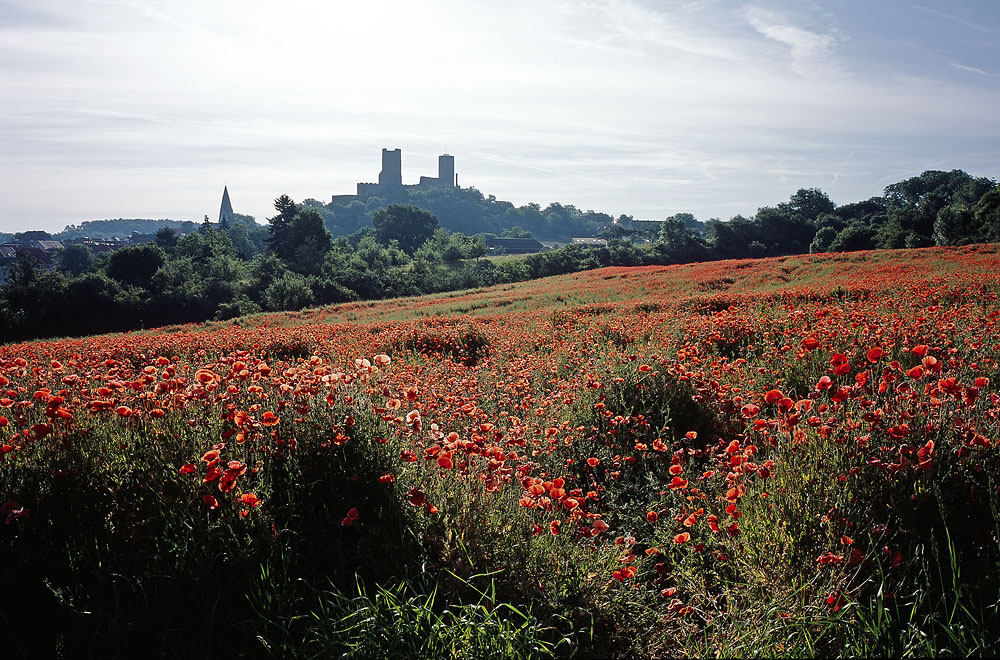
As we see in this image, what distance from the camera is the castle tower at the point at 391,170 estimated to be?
176m

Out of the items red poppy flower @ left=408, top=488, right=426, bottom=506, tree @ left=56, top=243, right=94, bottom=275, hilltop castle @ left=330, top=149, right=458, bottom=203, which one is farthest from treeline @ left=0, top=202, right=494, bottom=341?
hilltop castle @ left=330, top=149, right=458, bottom=203

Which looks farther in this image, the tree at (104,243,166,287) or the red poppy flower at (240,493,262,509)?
the tree at (104,243,166,287)

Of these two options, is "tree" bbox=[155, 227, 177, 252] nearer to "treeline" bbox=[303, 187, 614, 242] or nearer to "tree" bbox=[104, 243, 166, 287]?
"tree" bbox=[104, 243, 166, 287]

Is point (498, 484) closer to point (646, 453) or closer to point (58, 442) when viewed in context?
point (646, 453)

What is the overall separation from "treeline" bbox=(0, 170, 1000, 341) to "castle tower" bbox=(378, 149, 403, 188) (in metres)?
107

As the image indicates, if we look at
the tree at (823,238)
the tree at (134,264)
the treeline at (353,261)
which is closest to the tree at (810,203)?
the treeline at (353,261)

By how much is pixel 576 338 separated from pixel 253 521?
297 inches

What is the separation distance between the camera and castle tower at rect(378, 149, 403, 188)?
6929 inches

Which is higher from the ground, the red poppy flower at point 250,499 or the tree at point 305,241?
the tree at point 305,241

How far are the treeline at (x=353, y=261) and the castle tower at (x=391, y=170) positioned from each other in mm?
106988

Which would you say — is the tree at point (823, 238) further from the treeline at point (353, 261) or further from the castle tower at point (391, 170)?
the castle tower at point (391, 170)

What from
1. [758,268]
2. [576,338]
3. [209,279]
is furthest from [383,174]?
[576,338]

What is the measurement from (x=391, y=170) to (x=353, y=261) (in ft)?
433

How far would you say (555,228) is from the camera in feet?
492
